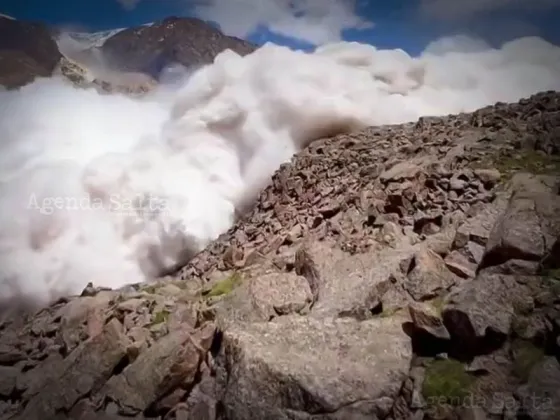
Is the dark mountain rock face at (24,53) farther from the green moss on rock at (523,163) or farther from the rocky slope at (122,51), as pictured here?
the green moss on rock at (523,163)

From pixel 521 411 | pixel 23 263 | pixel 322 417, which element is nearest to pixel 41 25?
pixel 23 263

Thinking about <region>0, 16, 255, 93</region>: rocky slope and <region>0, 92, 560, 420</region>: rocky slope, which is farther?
<region>0, 16, 255, 93</region>: rocky slope

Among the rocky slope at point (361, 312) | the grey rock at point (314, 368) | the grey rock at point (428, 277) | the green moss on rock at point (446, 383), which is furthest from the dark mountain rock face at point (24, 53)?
the green moss on rock at point (446, 383)

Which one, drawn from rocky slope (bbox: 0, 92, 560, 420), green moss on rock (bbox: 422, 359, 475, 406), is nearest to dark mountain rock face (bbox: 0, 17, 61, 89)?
rocky slope (bbox: 0, 92, 560, 420)

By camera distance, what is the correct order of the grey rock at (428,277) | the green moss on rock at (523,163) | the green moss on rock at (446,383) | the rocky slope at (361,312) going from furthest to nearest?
the green moss on rock at (523,163), the grey rock at (428,277), the rocky slope at (361,312), the green moss on rock at (446,383)

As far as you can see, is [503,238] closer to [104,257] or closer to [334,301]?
[334,301]

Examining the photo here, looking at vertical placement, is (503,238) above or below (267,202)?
above

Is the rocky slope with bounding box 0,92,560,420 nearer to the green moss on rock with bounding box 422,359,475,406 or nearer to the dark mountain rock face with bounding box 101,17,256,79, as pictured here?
the green moss on rock with bounding box 422,359,475,406
